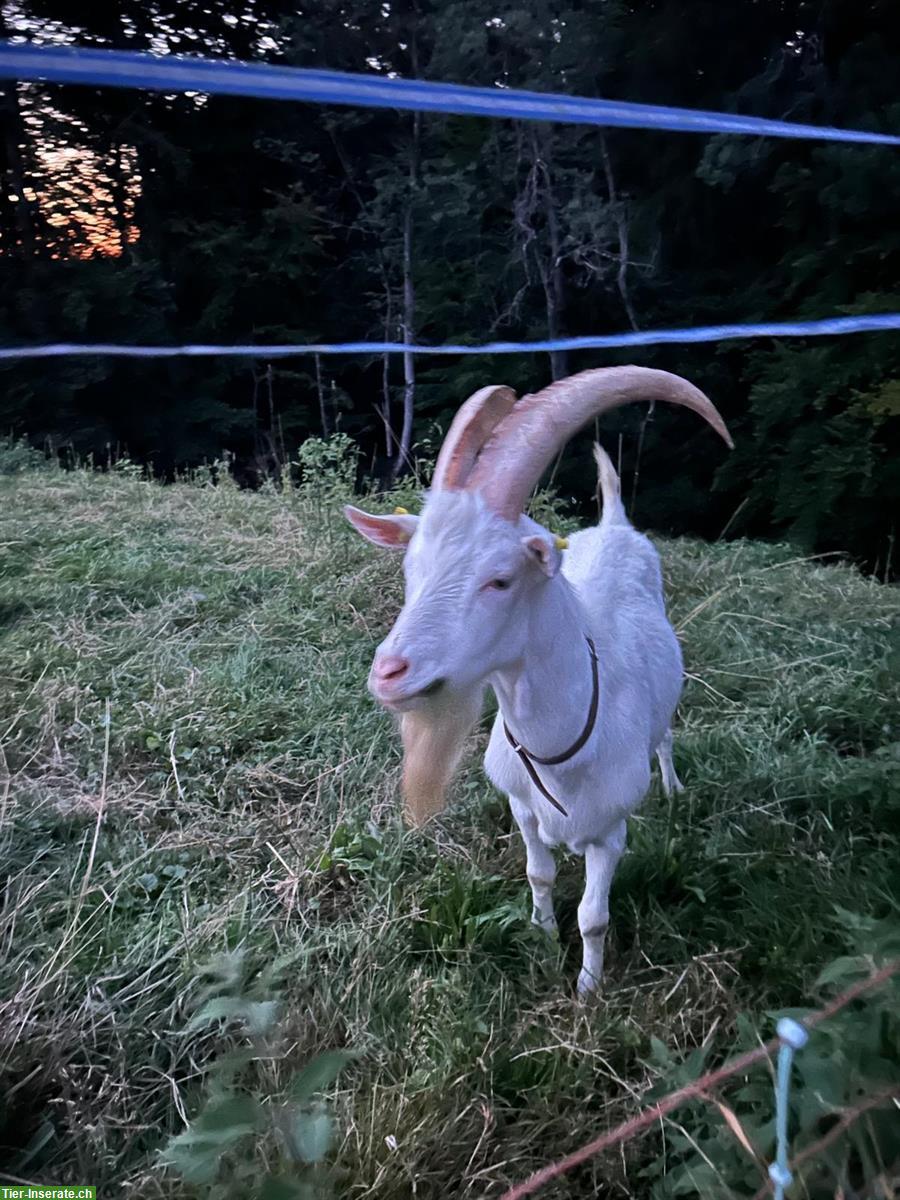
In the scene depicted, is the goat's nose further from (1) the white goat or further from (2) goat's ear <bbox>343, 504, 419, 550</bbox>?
(2) goat's ear <bbox>343, 504, 419, 550</bbox>

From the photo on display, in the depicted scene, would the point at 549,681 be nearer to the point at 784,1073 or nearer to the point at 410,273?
the point at 784,1073

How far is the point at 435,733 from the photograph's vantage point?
1697mm

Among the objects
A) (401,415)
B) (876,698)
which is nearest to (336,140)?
(401,415)

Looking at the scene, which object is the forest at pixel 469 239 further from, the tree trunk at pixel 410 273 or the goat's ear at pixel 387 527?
the goat's ear at pixel 387 527

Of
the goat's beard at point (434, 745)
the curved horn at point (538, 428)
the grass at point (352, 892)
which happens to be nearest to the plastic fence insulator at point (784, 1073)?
the grass at point (352, 892)

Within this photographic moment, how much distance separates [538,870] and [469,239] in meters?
10.6

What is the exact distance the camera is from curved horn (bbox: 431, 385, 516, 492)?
164 centimetres

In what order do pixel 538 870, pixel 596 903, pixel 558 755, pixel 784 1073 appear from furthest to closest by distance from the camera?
pixel 538 870, pixel 596 903, pixel 558 755, pixel 784 1073

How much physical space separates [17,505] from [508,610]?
5.19m

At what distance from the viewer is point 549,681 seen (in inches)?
70.3

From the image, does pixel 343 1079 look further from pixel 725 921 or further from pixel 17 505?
pixel 17 505

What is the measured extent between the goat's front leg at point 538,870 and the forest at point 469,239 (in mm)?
7045

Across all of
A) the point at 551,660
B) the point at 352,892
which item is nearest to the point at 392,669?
the point at 551,660

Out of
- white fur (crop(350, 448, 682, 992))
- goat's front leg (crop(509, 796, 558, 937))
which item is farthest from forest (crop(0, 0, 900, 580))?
goat's front leg (crop(509, 796, 558, 937))
